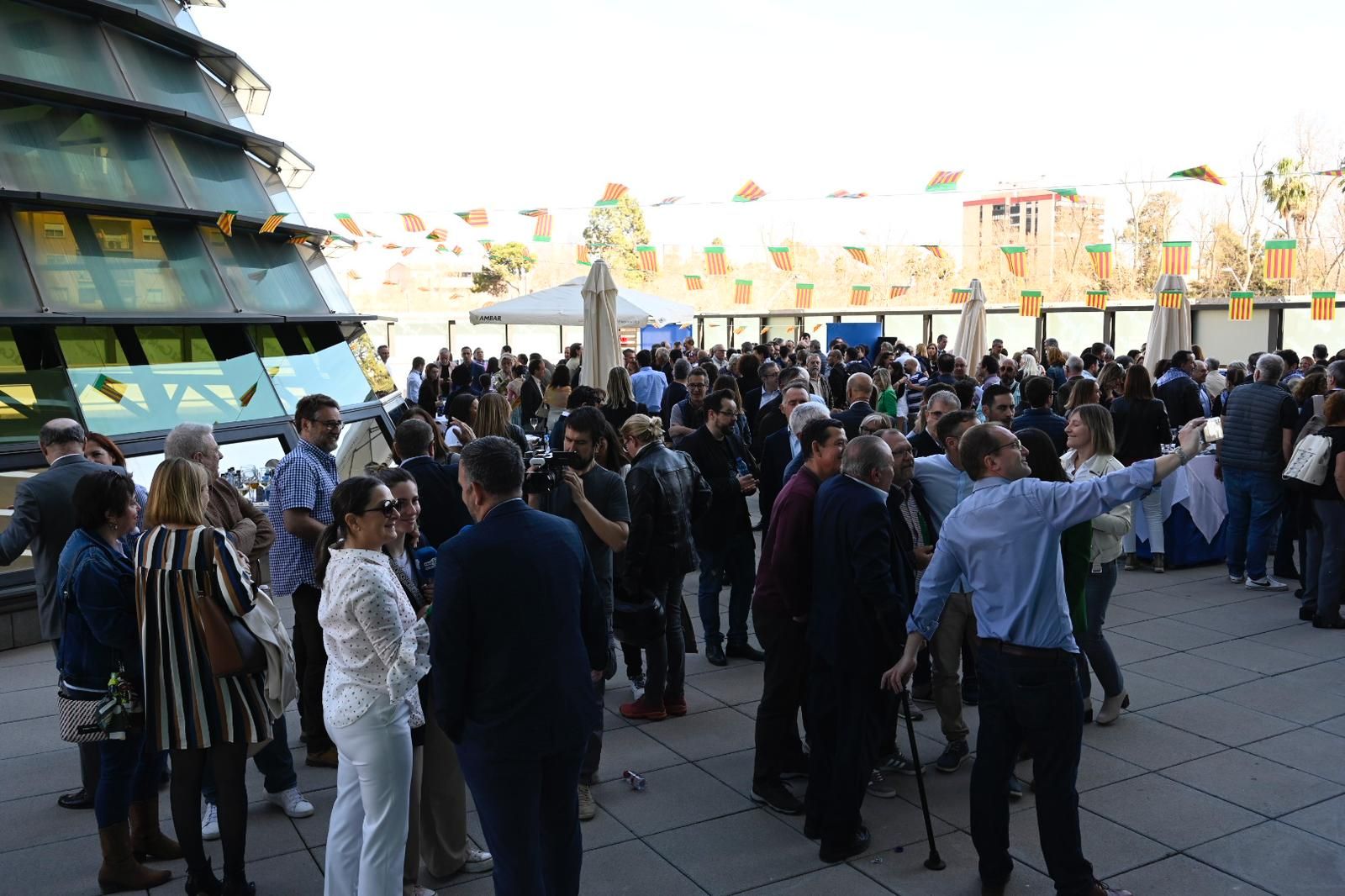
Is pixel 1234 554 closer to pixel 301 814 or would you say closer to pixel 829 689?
pixel 829 689

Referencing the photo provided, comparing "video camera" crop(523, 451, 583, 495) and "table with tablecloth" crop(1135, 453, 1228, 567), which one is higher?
"video camera" crop(523, 451, 583, 495)

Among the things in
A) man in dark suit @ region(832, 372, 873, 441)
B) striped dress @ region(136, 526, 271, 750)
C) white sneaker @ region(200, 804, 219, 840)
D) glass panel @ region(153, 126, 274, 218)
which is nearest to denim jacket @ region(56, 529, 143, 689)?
striped dress @ region(136, 526, 271, 750)

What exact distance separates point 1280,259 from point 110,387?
771 inches

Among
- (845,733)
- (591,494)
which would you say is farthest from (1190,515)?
(591,494)

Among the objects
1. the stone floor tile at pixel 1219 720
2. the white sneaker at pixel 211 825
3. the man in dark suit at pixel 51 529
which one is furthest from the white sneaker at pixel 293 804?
the stone floor tile at pixel 1219 720

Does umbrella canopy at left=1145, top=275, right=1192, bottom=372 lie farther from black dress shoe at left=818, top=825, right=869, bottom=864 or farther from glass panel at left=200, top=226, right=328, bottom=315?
black dress shoe at left=818, top=825, right=869, bottom=864

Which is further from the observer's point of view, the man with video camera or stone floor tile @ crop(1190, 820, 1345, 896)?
the man with video camera

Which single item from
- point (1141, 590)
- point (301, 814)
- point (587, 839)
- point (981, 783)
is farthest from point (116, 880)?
point (1141, 590)

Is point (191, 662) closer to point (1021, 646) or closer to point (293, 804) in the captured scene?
point (293, 804)

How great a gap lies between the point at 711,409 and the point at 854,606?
3251 mm

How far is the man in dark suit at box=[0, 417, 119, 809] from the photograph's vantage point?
5.40m

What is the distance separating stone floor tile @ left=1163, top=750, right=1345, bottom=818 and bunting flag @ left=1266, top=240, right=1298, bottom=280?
15245 millimetres

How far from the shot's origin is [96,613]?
14.4ft

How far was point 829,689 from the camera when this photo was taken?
491cm
